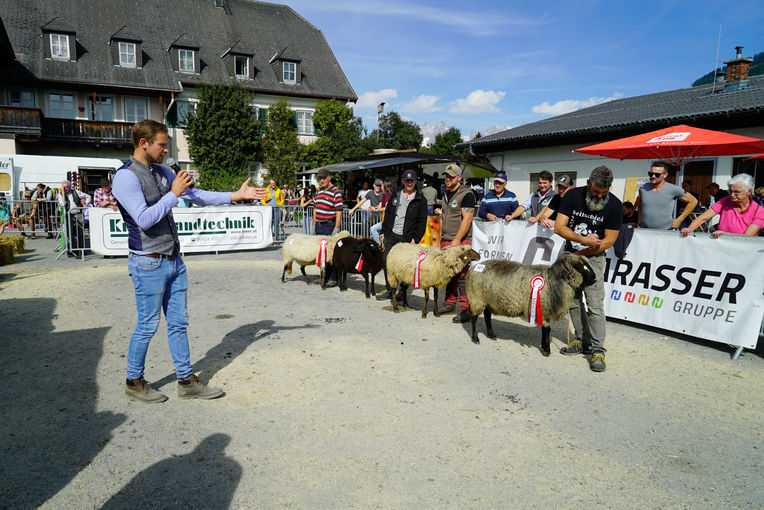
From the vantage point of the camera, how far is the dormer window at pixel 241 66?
33.1 metres

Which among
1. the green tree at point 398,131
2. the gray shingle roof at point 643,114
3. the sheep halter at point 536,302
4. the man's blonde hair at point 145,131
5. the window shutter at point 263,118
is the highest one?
the green tree at point 398,131

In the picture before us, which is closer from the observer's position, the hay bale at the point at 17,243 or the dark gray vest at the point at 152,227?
the dark gray vest at the point at 152,227

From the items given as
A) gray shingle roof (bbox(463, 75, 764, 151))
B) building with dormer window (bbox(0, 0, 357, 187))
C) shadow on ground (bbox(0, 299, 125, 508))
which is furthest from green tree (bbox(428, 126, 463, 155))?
shadow on ground (bbox(0, 299, 125, 508))

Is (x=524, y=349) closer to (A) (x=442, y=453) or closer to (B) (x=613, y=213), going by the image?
(B) (x=613, y=213)

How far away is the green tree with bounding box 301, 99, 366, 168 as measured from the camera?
3428 centimetres

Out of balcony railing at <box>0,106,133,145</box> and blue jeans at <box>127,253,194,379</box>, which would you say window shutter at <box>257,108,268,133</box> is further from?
blue jeans at <box>127,253,194,379</box>

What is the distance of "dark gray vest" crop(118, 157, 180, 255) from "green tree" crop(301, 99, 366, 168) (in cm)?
3104

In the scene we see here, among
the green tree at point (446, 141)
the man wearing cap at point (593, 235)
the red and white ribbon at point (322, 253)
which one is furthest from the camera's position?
the green tree at point (446, 141)

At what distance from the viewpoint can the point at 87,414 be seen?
3.80 meters

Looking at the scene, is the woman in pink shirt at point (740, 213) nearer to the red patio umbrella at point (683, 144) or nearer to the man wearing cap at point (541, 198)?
the red patio umbrella at point (683, 144)

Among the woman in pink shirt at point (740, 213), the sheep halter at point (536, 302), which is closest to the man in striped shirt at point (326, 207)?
the sheep halter at point (536, 302)

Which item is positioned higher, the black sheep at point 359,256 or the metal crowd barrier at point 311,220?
the metal crowd barrier at point 311,220

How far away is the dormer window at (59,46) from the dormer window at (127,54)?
2.98 metres

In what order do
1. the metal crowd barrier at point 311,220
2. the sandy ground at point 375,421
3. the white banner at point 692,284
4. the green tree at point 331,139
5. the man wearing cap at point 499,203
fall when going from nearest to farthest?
the sandy ground at point 375,421
the white banner at point 692,284
the man wearing cap at point 499,203
the metal crowd barrier at point 311,220
the green tree at point 331,139
